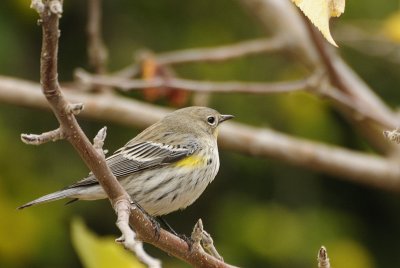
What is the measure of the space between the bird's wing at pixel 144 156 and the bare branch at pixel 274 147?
43.8 inches

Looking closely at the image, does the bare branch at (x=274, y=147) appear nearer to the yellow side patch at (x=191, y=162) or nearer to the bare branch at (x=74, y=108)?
the yellow side patch at (x=191, y=162)

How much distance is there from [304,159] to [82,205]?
2197 mm

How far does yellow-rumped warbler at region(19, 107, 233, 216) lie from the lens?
3.77m

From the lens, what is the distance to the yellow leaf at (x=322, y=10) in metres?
1.83

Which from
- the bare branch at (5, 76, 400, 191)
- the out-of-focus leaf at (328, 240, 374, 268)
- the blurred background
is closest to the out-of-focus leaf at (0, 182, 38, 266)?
the blurred background

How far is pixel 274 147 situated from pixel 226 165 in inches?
78.1

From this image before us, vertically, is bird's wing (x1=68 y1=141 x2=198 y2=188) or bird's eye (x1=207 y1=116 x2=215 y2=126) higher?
bird's eye (x1=207 y1=116 x2=215 y2=126)

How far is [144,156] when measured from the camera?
404 cm

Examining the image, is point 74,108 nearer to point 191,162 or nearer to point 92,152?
point 92,152

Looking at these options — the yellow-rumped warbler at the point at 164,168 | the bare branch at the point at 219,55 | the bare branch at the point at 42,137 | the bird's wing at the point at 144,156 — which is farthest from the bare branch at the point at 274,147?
the bare branch at the point at 42,137

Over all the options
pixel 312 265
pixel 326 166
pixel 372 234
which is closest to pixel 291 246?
pixel 312 265

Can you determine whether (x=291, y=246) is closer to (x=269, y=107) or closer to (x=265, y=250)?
(x=265, y=250)

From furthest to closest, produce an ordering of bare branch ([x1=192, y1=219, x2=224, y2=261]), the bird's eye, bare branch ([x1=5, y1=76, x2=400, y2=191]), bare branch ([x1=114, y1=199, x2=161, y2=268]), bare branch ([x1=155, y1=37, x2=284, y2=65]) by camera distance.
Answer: bare branch ([x1=5, y1=76, x2=400, y2=191]), bare branch ([x1=155, y1=37, x2=284, y2=65]), the bird's eye, bare branch ([x1=192, y1=219, x2=224, y2=261]), bare branch ([x1=114, y1=199, x2=161, y2=268])

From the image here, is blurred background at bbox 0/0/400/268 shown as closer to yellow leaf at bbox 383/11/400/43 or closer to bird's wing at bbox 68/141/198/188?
yellow leaf at bbox 383/11/400/43
